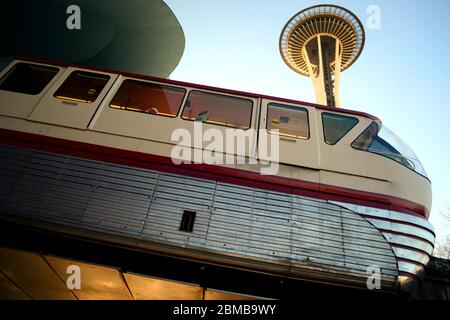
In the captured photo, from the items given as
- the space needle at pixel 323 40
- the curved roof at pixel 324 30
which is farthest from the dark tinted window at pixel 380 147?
the curved roof at pixel 324 30

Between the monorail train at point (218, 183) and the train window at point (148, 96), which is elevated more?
the train window at point (148, 96)

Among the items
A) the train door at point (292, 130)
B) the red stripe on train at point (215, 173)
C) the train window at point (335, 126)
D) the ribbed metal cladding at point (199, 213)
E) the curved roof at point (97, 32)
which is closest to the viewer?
the ribbed metal cladding at point (199, 213)

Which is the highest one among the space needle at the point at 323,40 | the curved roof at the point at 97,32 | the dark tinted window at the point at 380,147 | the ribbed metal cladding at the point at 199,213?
the space needle at the point at 323,40

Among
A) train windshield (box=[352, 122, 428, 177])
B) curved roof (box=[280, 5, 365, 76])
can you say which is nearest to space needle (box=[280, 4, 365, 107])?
Answer: curved roof (box=[280, 5, 365, 76])

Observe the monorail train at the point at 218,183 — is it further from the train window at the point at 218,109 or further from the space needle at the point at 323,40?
the space needle at the point at 323,40

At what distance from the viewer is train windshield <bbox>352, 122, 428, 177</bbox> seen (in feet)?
13.9

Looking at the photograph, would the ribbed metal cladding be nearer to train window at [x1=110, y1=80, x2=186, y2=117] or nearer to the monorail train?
the monorail train

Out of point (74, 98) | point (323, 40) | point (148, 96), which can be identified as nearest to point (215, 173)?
point (148, 96)

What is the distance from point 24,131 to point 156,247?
2683mm

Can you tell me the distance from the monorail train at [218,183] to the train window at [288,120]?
0.02 metres

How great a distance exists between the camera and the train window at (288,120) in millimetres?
4374

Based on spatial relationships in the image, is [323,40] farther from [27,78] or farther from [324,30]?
[27,78]

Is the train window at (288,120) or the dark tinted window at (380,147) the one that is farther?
the train window at (288,120)

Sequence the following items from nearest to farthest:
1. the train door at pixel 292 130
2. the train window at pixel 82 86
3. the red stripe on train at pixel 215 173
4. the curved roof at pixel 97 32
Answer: the red stripe on train at pixel 215 173 < the train door at pixel 292 130 < the train window at pixel 82 86 < the curved roof at pixel 97 32
